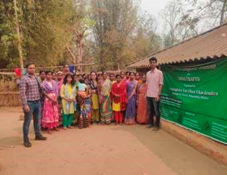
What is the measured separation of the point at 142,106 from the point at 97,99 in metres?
1.37

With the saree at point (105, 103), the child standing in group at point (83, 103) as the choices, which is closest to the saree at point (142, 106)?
the saree at point (105, 103)

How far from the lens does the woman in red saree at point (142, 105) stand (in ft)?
25.1

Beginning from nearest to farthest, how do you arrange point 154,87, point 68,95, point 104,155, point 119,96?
1. point 104,155
2. point 154,87
3. point 68,95
4. point 119,96

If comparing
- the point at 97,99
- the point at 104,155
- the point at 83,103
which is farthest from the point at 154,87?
the point at 104,155

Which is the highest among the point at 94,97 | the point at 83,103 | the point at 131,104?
the point at 94,97

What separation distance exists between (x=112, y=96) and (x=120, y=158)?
322cm

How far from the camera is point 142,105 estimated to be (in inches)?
303

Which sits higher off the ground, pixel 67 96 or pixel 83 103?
pixel 67 96

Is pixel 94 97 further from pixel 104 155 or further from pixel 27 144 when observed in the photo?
pixel 104 155

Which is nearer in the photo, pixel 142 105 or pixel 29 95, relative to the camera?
pixel 29 95

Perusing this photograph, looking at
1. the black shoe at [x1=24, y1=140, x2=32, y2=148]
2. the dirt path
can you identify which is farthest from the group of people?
the dirt path

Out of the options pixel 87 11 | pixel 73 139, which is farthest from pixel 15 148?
pixel 87 11

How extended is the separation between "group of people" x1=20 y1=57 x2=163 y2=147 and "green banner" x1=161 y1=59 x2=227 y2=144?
0.42 m

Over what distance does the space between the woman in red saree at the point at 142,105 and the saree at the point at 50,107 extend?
2459 mm
